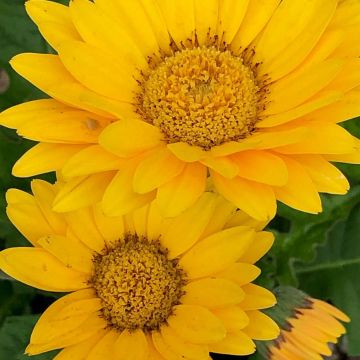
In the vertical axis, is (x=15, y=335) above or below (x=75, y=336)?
below

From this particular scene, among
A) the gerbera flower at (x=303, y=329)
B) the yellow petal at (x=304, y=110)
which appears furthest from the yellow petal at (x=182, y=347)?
the yellow petal at (x=304, y=110)

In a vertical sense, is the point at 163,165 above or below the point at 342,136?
below

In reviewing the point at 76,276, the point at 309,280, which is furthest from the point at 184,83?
the point at 309,280

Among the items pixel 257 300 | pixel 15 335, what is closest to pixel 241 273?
pixel 257 300

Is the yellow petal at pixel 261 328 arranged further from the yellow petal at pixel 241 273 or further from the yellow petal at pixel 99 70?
the yellow petal at pixel 99 70

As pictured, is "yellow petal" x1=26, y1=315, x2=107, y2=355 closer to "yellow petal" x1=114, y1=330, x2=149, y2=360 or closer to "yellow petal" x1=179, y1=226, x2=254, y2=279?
"yellow petal" x1=114, y1=330, x2=149, y2=360

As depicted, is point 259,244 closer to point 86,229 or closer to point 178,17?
point 86,229

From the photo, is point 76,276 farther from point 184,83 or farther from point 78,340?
point 184,83
